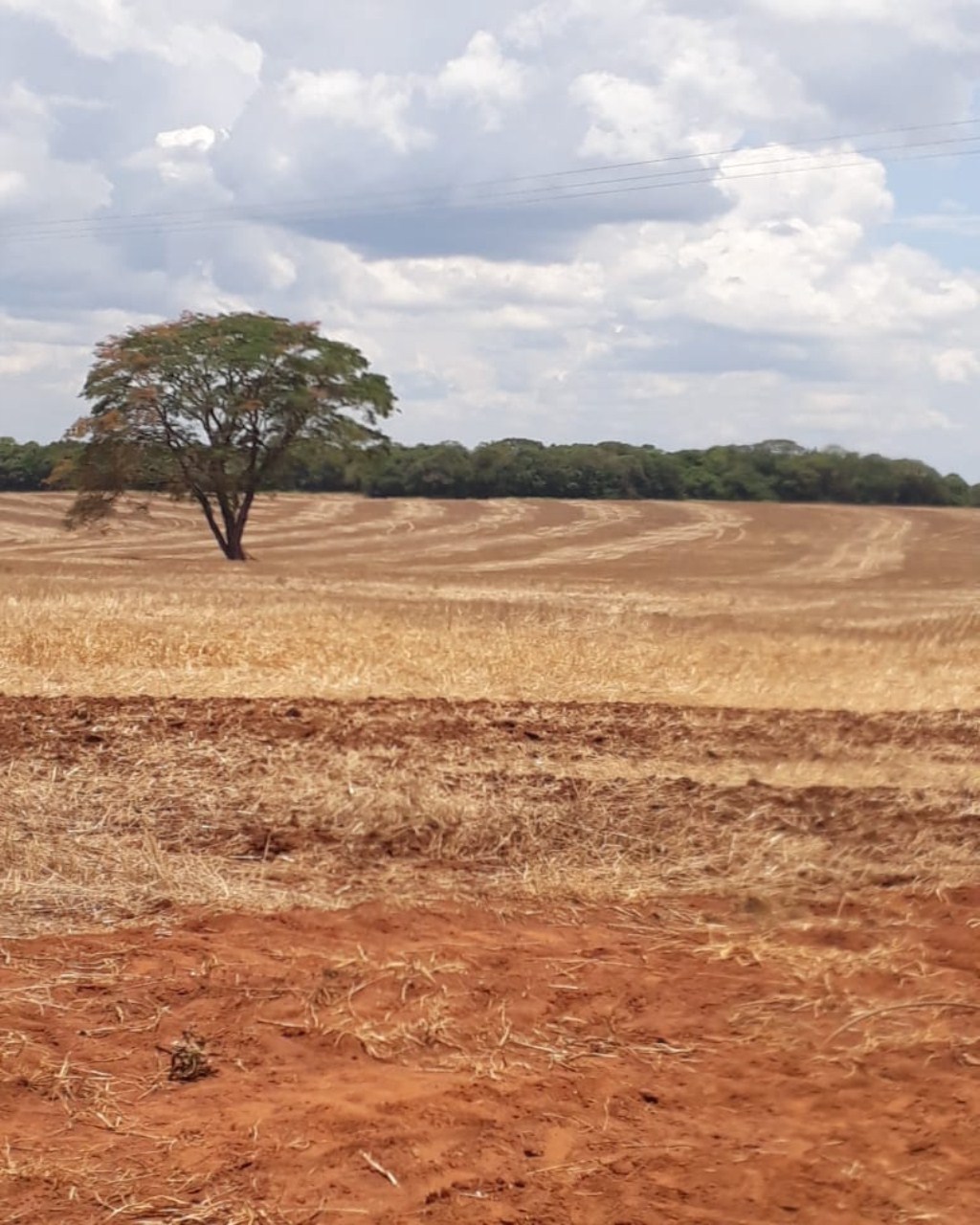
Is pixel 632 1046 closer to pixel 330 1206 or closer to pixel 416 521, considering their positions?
pixel 330 1206

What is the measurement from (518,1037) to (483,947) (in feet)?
3.87

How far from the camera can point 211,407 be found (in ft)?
155

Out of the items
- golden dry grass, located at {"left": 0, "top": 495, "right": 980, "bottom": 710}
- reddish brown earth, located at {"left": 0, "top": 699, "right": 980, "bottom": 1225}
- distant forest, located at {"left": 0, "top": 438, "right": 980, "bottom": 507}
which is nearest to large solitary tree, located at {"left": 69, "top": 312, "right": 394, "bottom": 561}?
golden dry grass, located at {"left": 0, "top": 495, "right": 980, "bottom": 710}

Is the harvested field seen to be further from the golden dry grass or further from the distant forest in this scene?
the distant forest

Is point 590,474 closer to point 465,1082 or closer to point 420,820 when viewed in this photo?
point 420,820

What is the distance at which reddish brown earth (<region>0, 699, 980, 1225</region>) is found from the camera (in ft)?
15.3

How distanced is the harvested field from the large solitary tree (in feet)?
96.5

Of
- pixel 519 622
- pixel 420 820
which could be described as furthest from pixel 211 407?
pixel 420 820

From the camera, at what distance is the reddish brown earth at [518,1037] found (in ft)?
15.3

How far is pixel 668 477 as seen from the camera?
284 ft

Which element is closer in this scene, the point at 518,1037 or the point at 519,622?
the point at 518,1037

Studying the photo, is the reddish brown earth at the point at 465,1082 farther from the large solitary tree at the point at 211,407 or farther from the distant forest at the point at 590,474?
the distant forest at the point at 590,474

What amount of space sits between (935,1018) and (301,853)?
→ 13.1ft

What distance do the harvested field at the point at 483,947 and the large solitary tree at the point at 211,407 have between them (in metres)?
29.4
